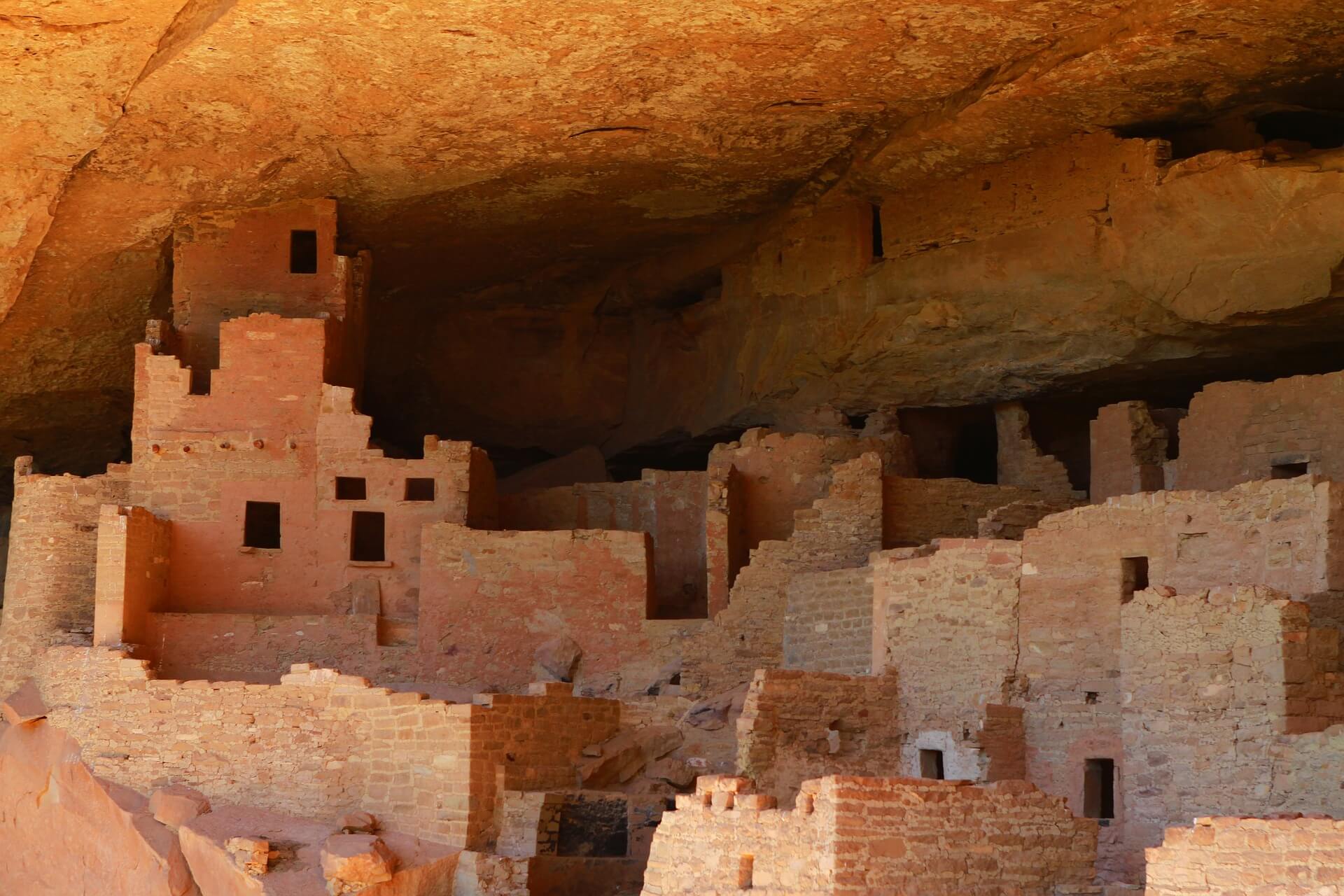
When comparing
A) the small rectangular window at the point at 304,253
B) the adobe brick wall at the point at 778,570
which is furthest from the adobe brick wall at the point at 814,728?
the small rectangular window at the point at 304,253

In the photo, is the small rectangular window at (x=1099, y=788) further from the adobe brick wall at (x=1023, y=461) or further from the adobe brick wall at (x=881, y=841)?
the adobe brick wall at (x=1023, y=461)

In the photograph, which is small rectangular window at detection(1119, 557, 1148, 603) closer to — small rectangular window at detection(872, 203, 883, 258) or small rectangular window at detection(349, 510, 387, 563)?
small rectangular window at detection(872, 203, 883, 258)

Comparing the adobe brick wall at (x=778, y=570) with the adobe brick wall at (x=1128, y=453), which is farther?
the adobe brick wall at (x=1128, y=453)

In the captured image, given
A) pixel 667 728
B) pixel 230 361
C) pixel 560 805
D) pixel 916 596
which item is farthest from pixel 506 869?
pixel 230 361

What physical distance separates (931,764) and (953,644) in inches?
43.9

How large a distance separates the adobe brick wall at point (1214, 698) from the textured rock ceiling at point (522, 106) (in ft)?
20.7

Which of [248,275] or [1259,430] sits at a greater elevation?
[248,275]

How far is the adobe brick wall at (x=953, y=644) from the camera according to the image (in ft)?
59.6

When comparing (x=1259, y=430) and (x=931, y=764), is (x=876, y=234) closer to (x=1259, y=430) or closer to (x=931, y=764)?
→ (x=1259, y=430)

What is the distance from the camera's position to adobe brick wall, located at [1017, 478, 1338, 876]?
16.6 m

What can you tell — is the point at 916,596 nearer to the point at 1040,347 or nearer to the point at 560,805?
the point at 560,805

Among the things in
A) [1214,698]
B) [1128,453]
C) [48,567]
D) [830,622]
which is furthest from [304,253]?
[1214,698]

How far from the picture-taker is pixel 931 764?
18.3 meters

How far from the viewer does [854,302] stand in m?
25.6
